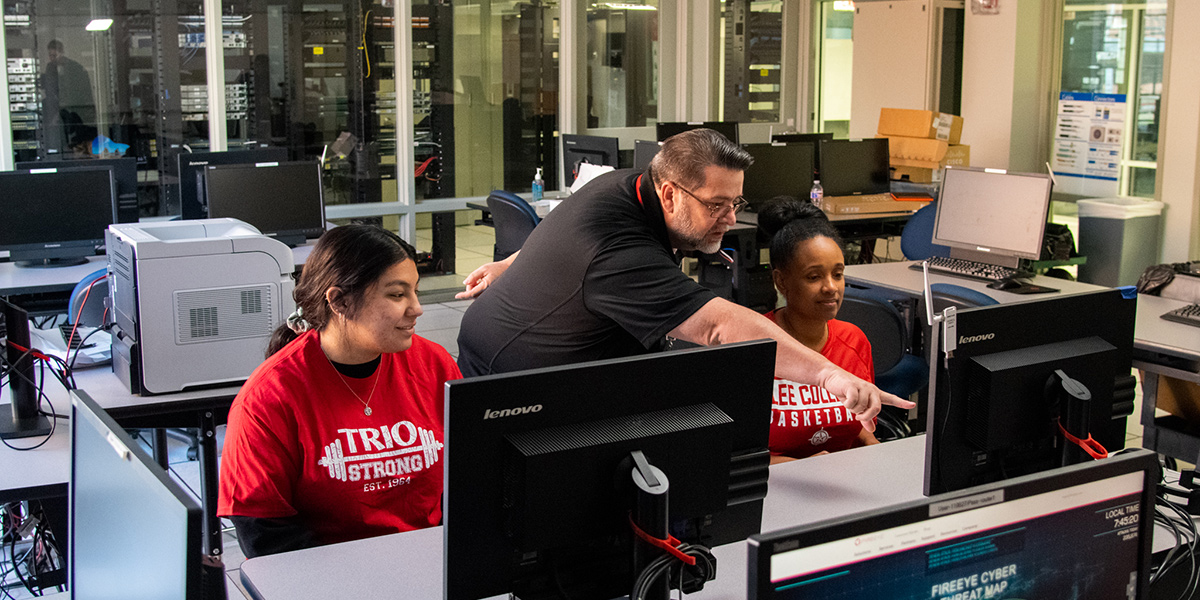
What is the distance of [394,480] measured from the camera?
215 cm

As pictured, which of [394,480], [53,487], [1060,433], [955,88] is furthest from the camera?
[955,88]

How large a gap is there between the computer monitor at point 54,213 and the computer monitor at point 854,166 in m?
4.12

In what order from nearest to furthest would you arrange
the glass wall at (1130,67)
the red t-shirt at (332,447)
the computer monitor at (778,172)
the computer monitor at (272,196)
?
the red t-shirt at (332,447), the computer monitor at (272,196), the computer monitor at (778,172), the glass wall at (1130,67)

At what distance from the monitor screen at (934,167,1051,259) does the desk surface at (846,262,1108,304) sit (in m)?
0.17

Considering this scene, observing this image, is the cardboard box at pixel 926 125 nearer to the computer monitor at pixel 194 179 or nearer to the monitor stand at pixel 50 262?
the computer monitor at pixel 194 179

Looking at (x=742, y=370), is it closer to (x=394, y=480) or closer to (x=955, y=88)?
(x=394, y=480)

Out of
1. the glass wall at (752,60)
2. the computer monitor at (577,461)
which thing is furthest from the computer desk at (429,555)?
the glass wall at (752,60)

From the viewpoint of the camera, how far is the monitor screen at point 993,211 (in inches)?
183

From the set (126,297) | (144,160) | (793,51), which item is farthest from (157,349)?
(793,51)

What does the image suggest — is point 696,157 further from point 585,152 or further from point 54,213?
point 585,152

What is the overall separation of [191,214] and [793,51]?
18.4 ft

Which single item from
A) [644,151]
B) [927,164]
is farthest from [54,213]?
[927,164]

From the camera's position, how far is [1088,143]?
7.55 meters

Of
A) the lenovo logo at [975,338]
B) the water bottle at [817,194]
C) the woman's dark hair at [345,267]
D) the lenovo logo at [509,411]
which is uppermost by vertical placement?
the woman's dark hair at [345,267]
